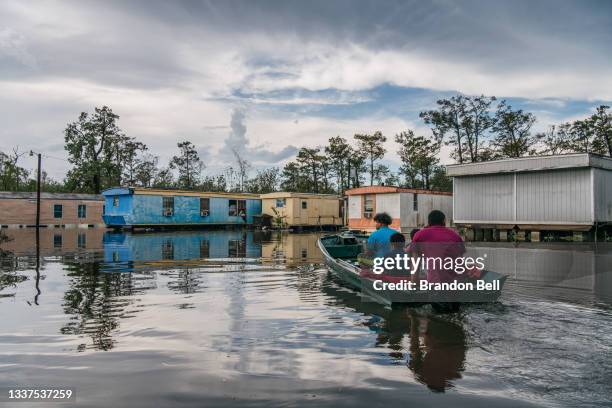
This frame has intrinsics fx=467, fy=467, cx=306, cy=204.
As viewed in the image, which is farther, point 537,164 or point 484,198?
point 484,198

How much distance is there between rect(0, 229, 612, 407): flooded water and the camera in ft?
15.5

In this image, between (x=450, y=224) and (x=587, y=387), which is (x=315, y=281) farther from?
(x=450, y=224)

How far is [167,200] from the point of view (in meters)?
37.5

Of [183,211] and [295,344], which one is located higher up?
[183,211]

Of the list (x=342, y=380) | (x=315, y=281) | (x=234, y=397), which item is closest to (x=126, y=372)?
(x=234, y=397)

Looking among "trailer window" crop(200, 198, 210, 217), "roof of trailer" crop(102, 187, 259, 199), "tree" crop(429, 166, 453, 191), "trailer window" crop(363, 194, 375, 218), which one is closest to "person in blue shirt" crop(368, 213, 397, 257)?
"trailer window" crop(363, 194, 375, 218)

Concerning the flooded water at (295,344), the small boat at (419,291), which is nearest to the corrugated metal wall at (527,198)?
the flooded water at (295,344)

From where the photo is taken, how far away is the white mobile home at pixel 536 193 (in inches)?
802

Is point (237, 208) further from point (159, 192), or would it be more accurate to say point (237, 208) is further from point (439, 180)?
point (439, 180)

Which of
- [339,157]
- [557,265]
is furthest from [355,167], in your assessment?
[557,265]

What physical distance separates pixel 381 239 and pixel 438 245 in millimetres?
2031

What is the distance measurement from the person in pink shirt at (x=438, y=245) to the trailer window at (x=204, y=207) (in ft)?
111

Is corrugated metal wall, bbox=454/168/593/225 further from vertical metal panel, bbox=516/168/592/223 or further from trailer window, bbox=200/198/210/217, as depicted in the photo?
trailer window, bbox=200/198/210/217

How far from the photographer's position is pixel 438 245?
7.53 metres
